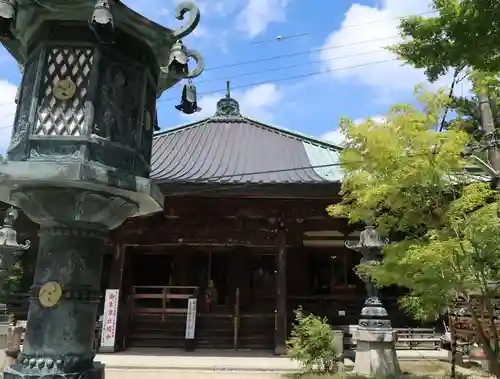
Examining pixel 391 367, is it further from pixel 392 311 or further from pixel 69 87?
pixel 69 87

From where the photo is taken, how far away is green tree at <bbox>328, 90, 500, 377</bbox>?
6.04 meters

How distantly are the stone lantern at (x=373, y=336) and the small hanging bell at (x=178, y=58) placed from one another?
6.07m

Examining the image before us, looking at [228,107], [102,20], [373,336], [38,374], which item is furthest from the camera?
[228,107]

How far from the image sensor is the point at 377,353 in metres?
9.16

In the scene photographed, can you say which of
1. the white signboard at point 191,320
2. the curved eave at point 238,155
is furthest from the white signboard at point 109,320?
the curved eave at point 238,155

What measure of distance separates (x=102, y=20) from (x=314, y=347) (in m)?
7.41

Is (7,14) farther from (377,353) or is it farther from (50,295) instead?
(377,353)

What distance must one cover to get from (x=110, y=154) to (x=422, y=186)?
5088mm

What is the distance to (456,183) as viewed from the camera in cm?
703

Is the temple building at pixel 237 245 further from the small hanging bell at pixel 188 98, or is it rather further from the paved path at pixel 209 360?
the small hanging bell at pixel 188 98

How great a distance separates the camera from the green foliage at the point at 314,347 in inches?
344

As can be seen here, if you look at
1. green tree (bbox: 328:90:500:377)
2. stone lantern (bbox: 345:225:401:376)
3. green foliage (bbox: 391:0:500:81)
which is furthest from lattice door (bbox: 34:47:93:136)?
stone lantern (bbox: 345:225:401:376)

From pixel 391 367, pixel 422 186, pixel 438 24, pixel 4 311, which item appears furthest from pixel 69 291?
pixel 4 311

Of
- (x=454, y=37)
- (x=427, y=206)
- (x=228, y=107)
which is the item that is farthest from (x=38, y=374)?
(x=228, y=107)
